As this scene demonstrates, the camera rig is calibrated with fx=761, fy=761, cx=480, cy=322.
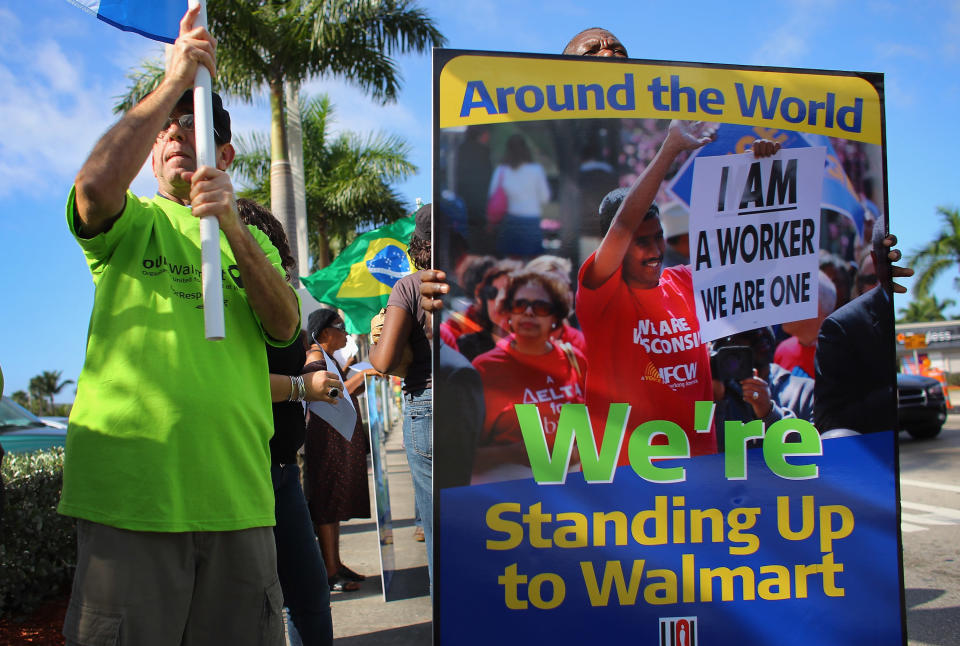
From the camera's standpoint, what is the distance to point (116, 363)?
1.73 m

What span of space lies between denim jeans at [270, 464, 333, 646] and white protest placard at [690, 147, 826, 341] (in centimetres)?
149

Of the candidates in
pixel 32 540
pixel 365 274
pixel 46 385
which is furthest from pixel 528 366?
pixel 46 385

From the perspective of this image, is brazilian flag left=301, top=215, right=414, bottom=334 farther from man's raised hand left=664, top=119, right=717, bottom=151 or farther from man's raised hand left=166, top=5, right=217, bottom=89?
A: man's raised hand left=166, top=5, right=217, bottom=89

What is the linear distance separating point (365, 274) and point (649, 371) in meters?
6.69

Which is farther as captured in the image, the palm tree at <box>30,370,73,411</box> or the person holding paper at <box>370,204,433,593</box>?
the palm tree at <box>30,370,73,411</box>

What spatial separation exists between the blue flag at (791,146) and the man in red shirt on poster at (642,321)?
0.06 metres

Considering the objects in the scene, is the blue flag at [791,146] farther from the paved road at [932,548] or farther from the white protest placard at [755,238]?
the paved road at [932,548]

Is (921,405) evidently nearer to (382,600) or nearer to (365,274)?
(365,274)

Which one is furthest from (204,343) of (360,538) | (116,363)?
(360,538)

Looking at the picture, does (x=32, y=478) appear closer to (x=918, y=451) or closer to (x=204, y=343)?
(x=204, y=343)

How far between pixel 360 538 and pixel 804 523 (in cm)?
470

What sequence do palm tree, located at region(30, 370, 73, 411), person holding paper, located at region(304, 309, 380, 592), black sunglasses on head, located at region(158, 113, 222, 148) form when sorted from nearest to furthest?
black sunglasses on head, located at region(158, 113, 222, 148)
person holding paper, located at region(304, 309, 380, 592)
palm tree, located at region(30, 370, 73, 411)

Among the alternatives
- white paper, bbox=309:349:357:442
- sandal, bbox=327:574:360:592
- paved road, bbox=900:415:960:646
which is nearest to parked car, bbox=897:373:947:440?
paved road, bbox=900:415:960:646

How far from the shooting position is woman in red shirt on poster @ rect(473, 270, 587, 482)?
238cm
